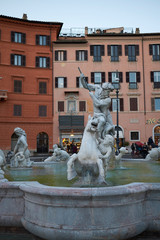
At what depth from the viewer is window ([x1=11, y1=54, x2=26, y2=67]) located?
29.7 metres

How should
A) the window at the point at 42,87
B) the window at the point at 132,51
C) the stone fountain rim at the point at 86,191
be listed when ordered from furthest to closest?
the window at the point at 132,51
the window at the point at 42,87
the stone fountain rim at the point at 86,191

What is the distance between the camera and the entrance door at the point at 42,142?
2992cm

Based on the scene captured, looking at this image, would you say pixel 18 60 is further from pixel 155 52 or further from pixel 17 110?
pixel 155 52

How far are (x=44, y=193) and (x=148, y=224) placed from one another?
4.55 ft

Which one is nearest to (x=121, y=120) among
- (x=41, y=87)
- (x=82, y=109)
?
(x=82, y=109)

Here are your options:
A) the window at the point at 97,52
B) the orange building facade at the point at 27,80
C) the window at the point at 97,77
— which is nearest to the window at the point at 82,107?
the window at the point at 97,77

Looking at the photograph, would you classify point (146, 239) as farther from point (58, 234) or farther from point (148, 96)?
point (148, 96)

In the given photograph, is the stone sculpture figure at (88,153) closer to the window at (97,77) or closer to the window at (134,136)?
the window at (134,136)

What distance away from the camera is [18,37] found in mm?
30156

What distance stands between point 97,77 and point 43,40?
823cm

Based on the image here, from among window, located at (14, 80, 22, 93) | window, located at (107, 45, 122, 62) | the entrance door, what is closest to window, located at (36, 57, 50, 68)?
window, located at (14, 80, 22, 93)

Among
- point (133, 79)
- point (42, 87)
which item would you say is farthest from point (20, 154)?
point (133, 79)

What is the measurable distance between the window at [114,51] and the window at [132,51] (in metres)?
0.90

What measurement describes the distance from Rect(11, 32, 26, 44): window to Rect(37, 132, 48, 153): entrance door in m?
11.6
